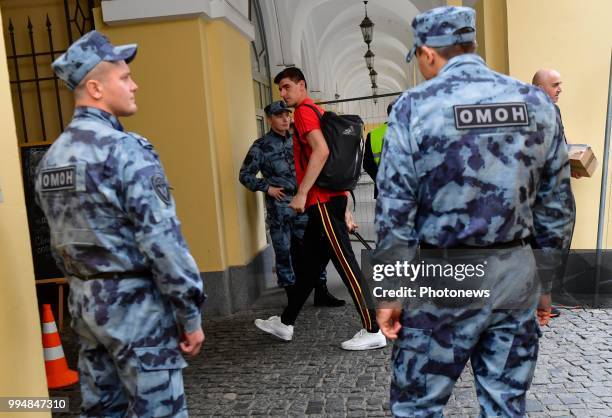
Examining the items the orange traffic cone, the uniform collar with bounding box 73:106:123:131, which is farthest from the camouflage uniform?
the uniform collar with bounding box 73:106:123:131

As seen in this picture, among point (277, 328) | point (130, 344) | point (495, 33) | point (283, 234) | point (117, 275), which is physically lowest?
point (277, 328)

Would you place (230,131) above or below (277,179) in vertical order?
above

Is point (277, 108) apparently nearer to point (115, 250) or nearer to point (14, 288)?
point (14, 288)

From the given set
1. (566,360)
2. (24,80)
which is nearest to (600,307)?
(566,360)

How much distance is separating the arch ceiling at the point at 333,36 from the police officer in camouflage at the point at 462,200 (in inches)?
325

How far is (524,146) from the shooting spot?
6.42 ft

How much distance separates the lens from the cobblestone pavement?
3332mm

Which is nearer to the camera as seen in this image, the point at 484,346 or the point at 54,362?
the point at 484,346

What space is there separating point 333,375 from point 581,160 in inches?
95.9

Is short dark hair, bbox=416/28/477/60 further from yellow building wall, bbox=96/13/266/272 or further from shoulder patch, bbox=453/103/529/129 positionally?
yellow building wall, bbox=96/13/266/272

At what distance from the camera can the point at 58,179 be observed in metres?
2.05

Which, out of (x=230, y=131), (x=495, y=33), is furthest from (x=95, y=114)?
(x=495, y=33)

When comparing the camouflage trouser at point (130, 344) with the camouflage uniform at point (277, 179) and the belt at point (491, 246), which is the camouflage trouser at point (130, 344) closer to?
the belt at point (491, 246)

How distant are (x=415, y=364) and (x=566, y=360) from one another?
229 centimetres
